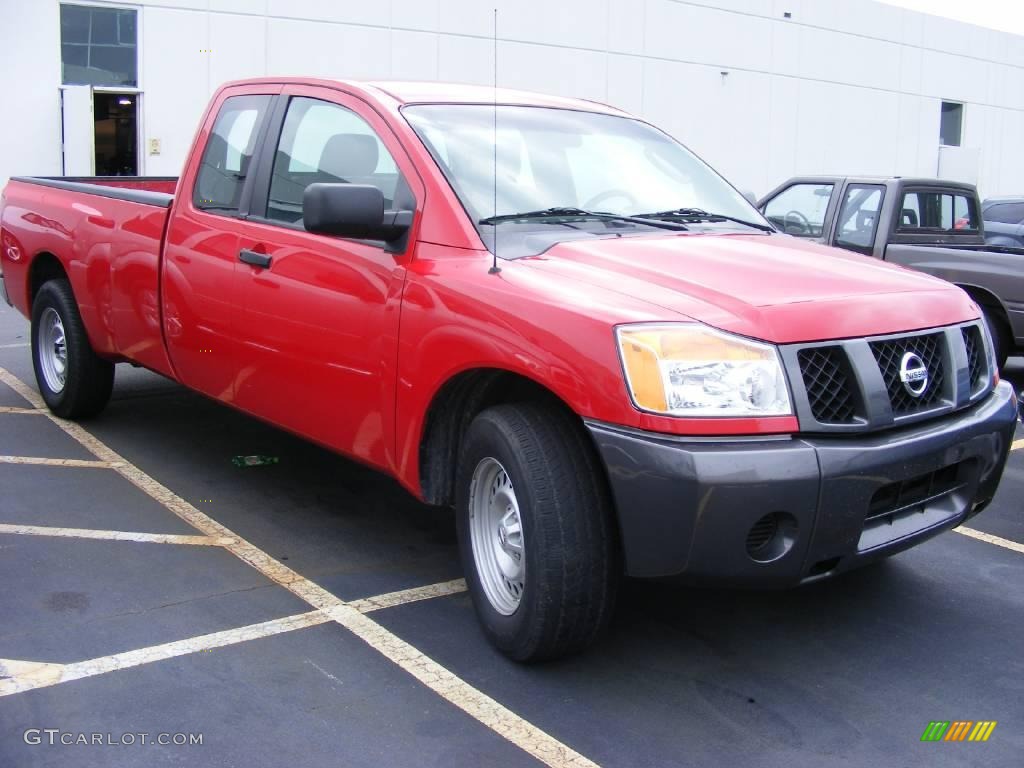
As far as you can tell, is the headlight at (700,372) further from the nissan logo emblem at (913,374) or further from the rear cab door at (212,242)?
the rear cab door at (212,242)

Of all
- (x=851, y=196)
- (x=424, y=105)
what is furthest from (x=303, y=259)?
(x=851, y=196)

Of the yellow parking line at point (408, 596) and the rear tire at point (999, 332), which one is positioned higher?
the rear tire at point (999, 332)

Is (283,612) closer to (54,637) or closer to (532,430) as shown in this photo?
(54,637)

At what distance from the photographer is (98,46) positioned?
19.3 metres

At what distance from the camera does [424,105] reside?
4734 mm

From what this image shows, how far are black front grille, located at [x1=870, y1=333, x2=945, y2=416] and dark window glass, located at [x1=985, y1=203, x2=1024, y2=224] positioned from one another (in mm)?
10104

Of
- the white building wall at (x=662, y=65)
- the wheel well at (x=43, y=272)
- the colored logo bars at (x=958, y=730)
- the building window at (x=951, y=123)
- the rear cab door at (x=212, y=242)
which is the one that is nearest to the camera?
the colored logo bars at (x=958, y=730)

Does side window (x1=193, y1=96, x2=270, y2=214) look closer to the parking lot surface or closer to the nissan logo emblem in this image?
the parking lot surface

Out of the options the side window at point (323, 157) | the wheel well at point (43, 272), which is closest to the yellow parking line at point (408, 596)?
the side window at point (323, 157)

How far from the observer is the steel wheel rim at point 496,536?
3.89 metres

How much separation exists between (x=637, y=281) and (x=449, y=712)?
1.46 metres

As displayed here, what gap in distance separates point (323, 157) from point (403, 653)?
216 centimetres

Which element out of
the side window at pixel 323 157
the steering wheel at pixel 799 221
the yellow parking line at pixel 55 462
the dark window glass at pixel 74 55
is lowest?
the yellow parking line at pixel 55 462

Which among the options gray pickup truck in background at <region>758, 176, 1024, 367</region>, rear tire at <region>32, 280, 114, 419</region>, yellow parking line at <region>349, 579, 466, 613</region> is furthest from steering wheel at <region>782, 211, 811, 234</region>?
yellow parking line at <region>349, 579, 466, 613</region>
